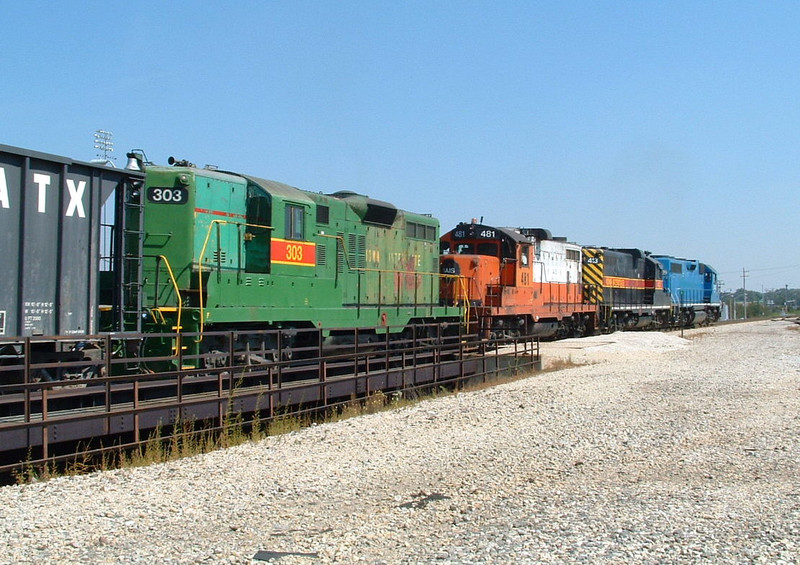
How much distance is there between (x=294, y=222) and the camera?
1288 centimetres

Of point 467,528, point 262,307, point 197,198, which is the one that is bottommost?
point 467,528

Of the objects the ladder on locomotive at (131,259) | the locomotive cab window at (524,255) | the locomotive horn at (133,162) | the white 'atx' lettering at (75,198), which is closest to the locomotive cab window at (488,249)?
the locomotive cab window at (524,255)

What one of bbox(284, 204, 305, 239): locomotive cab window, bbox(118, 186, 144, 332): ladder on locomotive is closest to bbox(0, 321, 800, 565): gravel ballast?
bbox(118, 186, 144, 332): ladder on locomotive

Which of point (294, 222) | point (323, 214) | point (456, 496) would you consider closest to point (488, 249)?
point (323, 214)

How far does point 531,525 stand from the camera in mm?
6020

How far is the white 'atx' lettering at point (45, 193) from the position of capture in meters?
7.96

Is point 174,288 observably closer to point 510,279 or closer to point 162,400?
point 162,400

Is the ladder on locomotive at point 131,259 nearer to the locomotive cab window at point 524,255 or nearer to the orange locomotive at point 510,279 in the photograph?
the orange locomotive at point 510,279

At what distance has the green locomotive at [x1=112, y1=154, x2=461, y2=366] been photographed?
10.7 metres

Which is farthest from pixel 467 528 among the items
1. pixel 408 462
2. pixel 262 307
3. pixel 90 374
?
pixel 262 307

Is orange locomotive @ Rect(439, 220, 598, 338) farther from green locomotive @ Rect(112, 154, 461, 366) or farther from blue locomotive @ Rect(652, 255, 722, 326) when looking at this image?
blue locomotive @ Rect(652, 255, 722, 326)

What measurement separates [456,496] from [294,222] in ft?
22.7

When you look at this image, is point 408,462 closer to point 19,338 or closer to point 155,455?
point 155,455

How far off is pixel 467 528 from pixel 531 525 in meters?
0.49
